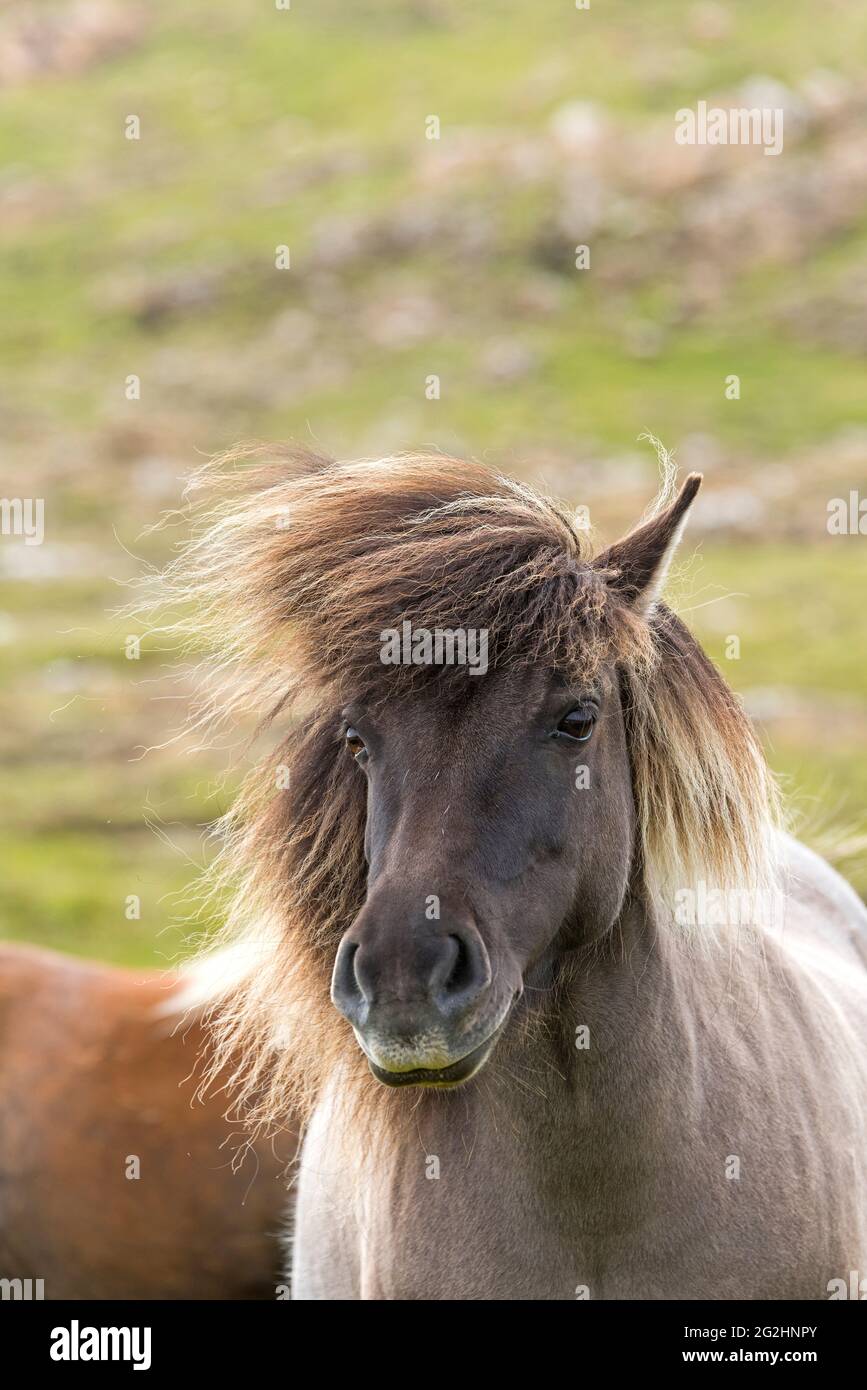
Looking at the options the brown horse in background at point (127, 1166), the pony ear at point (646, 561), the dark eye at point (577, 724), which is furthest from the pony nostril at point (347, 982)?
the brown horse in background at point (127, 1166)

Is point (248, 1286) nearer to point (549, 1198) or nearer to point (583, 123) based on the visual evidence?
point (549, 1198)

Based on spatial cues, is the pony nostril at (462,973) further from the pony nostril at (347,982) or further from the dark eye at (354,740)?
the dark eye at (354,740)

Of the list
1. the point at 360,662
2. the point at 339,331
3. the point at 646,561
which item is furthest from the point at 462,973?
the point at 339,331

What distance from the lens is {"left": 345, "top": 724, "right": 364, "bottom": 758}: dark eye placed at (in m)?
3.59

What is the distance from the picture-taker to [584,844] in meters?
3.53

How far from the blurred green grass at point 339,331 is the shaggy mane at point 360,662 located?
13002 millimetres

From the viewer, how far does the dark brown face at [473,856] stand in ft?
10.2

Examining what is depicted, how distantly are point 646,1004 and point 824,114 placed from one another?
219 feet

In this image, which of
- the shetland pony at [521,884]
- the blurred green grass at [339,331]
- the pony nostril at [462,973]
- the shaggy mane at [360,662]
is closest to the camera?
the pony nostril at [462,973]

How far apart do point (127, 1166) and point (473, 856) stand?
3887 millimetres

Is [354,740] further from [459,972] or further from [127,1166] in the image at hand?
[127,1166]

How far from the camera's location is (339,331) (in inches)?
2256
